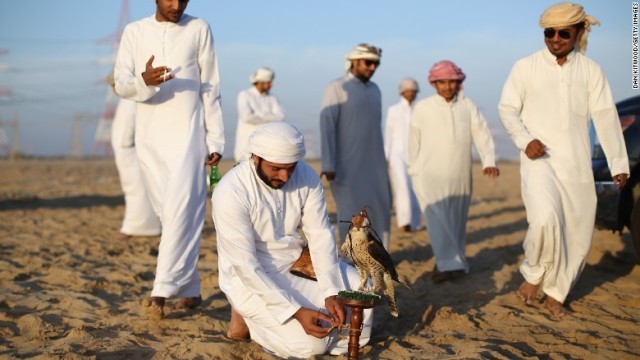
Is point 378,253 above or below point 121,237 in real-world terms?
above

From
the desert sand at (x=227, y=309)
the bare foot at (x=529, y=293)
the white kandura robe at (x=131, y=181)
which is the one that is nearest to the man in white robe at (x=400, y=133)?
the desert sand at (x=227, y=309)

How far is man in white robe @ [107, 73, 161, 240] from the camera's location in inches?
355

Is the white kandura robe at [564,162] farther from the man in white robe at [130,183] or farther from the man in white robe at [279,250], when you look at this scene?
the man in white robe at [130,183]

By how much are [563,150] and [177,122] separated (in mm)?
2676

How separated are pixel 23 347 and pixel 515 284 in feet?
13.0

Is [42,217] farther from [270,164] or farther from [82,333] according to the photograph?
[270,164]

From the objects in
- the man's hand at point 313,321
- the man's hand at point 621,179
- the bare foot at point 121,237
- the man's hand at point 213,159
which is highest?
the man's hand at point 621,179

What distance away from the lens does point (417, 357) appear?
4258mm

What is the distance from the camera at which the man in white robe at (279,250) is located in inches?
161

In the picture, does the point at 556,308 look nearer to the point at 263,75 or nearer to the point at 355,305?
the point at 355,305

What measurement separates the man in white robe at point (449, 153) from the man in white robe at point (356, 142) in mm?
438

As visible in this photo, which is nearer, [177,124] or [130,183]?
[177,124]

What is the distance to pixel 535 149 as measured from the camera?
17.8 feet

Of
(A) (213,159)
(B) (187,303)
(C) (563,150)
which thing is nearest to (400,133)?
(C) (563,150)
